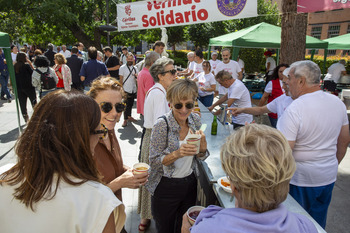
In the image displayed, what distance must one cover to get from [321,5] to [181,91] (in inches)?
158

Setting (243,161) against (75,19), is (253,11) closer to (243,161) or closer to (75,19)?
(243,161)

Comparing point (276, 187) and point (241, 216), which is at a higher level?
point (276, 187)

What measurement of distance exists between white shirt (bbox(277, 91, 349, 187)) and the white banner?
3.33 meters

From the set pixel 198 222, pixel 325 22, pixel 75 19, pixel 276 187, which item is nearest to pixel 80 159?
pixel 198 222

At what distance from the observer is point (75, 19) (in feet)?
49.9

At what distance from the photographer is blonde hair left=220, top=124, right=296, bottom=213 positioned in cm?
99

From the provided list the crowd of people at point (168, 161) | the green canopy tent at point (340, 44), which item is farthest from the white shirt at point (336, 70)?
the crowd of people at point (168, 161)

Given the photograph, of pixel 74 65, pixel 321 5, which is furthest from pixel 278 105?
pixel 74 65

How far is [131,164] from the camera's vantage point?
4.77 meters

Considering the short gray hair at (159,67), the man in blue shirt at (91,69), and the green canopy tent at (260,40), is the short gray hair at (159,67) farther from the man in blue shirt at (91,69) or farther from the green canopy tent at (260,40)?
the green canopy tent at (260,40)

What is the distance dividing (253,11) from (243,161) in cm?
481

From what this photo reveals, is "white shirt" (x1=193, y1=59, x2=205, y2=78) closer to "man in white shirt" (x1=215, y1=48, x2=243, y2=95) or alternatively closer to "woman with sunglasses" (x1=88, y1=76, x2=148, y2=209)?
"man in white shirt" (x1=215, y1=48, x2=243, y2=95)

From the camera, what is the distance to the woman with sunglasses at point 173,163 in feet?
7.32

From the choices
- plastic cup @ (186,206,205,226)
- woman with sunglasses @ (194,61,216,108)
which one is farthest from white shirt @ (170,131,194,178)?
woman with sunglasses @ (194,61,216,108)
